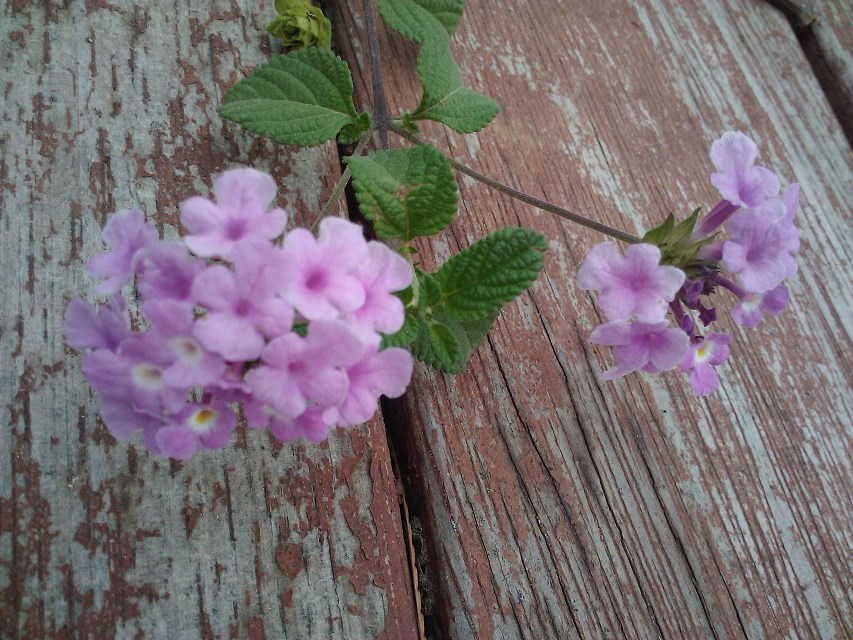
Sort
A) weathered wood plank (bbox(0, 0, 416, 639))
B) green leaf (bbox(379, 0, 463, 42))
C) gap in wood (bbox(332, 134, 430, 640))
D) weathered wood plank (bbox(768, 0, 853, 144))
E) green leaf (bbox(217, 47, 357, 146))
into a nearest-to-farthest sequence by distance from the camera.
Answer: weathered wood plank (bbox(0, 0, 416, 639)) < gap in wood (bbox(332, 134, 430, 640)) < green leaf (bbox(217, 47, 357, 146)) < green leaf (bbox(379, 0, 463, 42)) < weathered wood plank (bbox(768, 0, 853, 144))

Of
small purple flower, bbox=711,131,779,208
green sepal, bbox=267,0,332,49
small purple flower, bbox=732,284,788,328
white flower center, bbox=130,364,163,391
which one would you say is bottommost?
white flower center, bbox=130,364,163,391

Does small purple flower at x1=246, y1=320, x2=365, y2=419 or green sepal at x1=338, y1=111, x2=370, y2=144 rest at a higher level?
green sepal at x1=338, y1=111, x2=370, y2=144

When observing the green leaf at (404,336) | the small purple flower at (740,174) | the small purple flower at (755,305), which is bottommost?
the small purple flower at (755,305)

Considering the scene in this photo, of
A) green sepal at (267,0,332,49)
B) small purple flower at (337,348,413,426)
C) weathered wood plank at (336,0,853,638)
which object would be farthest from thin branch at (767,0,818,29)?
small purple flower at (337,348,413,426)

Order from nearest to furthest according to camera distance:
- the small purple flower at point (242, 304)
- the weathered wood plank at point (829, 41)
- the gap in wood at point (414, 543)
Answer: the small purple flower at point (242, 304), the gap in wood at point (414, 543), the weathered wood plank at point (829, 41)

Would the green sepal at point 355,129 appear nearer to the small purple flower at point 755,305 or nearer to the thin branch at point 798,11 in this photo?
the small purple flower at point 755,305

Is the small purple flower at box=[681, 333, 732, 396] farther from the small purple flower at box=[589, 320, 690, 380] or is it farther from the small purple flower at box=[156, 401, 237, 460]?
the small purple flower at box=[156, 401, 237, 460]

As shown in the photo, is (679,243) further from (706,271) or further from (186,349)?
(186,349)

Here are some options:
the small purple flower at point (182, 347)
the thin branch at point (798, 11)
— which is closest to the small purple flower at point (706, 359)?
the small purple flower at point (182, 347)
